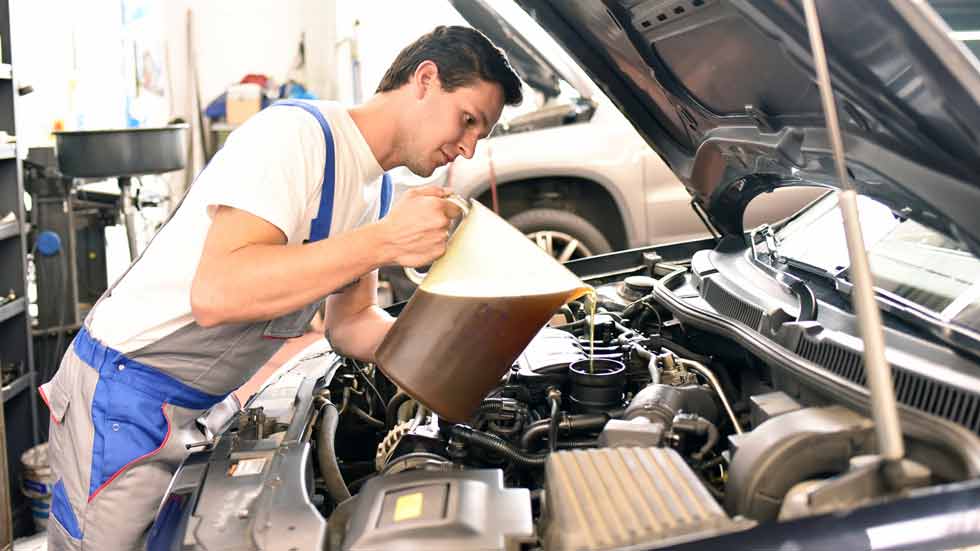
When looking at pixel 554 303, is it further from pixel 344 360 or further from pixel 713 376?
pixel 344 360

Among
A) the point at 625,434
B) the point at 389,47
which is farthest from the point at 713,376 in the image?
the point at 389,47

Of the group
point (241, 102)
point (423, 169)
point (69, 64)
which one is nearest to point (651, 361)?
point (423, 169)

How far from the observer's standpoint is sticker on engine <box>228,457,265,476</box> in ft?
5.23

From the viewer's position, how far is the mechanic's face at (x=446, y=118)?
74.3 inches

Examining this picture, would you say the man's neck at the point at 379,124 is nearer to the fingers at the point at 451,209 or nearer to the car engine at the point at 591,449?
the fingers at the point at 451,209

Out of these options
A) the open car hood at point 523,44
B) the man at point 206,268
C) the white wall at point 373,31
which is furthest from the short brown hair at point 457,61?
the white wall at point 373,31

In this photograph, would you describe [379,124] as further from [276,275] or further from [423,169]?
[276,275]

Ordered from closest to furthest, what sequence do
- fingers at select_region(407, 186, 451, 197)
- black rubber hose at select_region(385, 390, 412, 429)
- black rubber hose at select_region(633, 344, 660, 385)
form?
fingers at select_region(407, 186, 451, 197)
black rubber hose at select_region(633, 344, 660, 385)
black rubber hose at select_region(385, 390, 412, 429)

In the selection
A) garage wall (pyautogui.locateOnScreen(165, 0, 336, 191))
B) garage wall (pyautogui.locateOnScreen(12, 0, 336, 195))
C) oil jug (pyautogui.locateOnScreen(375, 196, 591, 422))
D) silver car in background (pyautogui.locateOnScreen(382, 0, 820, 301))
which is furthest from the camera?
garage wall (pyautogui.locateOnScreen(165, 0, 336, 191))

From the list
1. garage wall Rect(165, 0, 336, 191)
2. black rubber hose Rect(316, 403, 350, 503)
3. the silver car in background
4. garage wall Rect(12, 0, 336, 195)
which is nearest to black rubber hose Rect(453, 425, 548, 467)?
black rubber hose Rect(316, 403, 350, 503)

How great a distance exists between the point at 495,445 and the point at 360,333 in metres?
0.55

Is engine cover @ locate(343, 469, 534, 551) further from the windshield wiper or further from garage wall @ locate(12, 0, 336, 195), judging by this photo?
garage wall @ locate(12, 0, 336, 195)

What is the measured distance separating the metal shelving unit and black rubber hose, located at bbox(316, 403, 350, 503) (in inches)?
80.6

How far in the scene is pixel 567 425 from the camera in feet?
5.81
